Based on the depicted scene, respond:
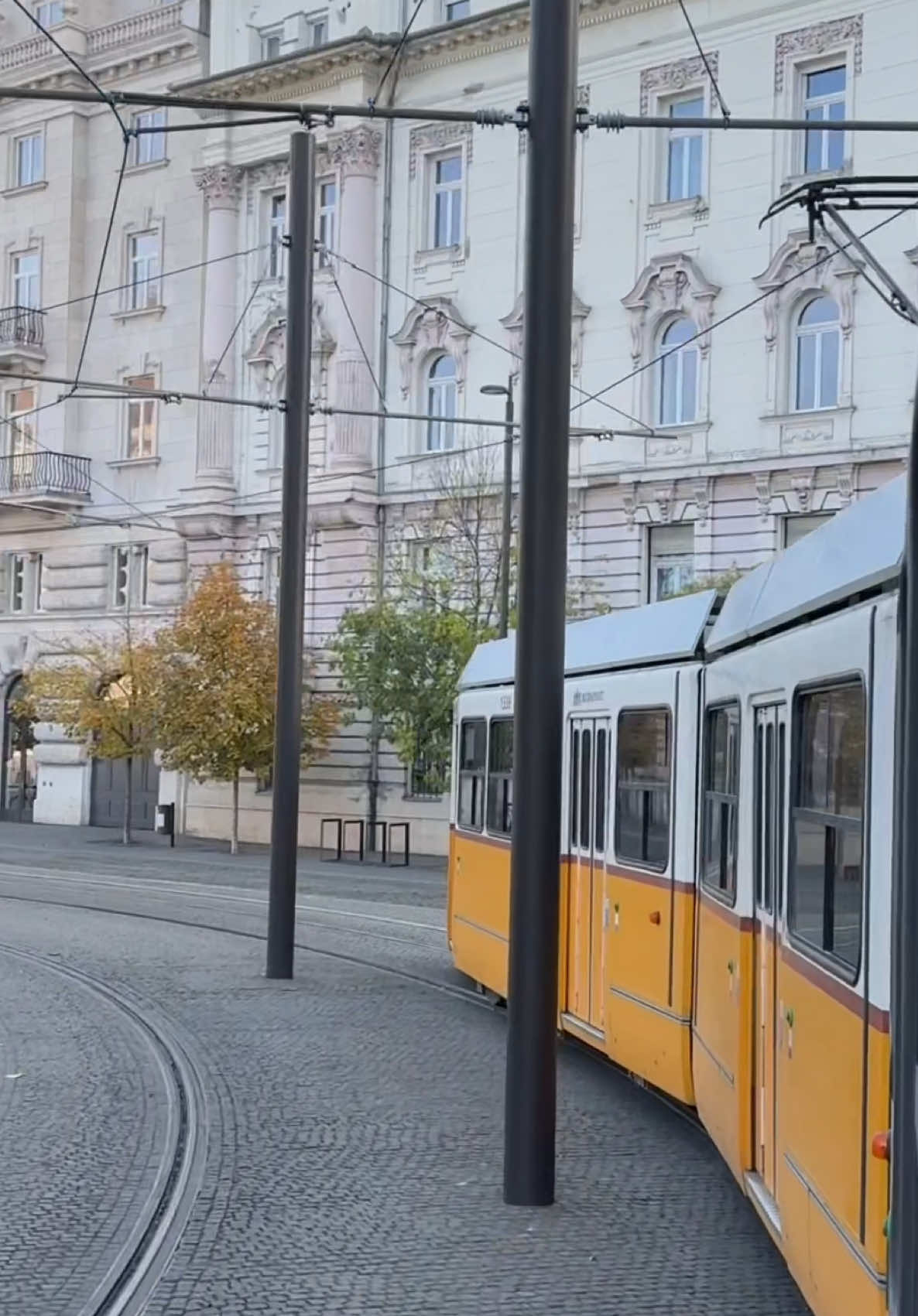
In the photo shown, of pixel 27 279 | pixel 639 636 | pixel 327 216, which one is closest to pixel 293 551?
pixel 639 636

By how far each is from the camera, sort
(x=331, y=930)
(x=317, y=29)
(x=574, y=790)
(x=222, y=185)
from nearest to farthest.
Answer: (x=574, y=790) < (x=331, y=930) < (x=317, y=29) < (x=222, y=185)

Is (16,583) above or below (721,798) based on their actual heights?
above

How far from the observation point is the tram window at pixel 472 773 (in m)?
14.5

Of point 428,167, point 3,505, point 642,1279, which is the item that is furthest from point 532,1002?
point 3,505

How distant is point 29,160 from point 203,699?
17.2 meters

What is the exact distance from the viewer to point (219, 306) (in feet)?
136

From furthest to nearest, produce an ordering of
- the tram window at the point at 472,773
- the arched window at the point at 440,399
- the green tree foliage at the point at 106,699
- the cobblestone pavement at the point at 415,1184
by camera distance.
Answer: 1. the arched window at the point at 440,399
2. the green tree foliage at the point at 106,699
3. the tram window at the point at 472,773
4. the cobblestone pavement at the point at 415,1184

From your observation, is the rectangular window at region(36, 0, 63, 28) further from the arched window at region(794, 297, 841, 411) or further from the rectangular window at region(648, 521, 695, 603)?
the arched window at region(794, 297, 841, 411)

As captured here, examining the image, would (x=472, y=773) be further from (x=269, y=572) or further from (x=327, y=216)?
(x=327, y=216)

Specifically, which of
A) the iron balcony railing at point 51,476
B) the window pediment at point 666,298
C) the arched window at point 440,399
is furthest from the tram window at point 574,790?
the iron balcony railing at point 51,476

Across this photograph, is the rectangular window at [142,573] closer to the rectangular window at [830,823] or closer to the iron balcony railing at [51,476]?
the iron balcony railing at [51,476]

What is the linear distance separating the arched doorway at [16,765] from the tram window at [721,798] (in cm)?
3804

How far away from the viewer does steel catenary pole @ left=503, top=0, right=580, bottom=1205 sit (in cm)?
829

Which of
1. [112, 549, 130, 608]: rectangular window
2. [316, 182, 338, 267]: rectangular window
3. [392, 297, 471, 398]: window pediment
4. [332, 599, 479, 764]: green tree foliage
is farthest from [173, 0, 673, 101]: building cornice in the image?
[332, 599, 479, 764]: green tree foliage
